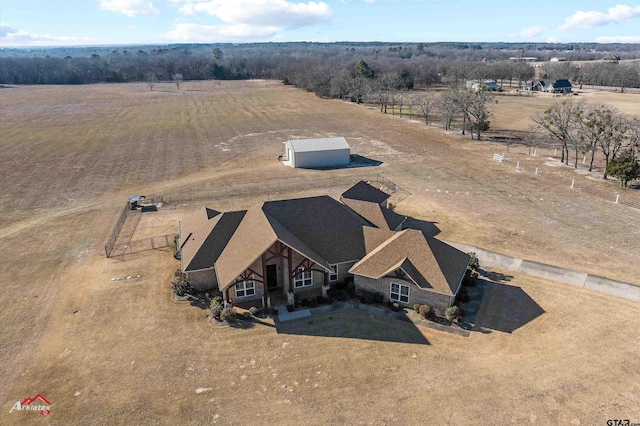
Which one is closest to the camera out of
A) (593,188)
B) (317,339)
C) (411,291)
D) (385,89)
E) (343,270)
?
(317,339)

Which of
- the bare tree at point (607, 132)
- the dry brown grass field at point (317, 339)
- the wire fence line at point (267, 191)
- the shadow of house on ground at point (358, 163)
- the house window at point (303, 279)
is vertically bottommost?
the dry brown grass field at point (317, 339)

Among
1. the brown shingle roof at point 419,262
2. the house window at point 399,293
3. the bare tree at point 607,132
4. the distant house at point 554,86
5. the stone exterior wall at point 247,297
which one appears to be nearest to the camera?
the brown shingle roof at point 419,262

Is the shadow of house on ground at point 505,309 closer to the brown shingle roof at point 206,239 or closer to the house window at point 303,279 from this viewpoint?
the house window at point 303,279

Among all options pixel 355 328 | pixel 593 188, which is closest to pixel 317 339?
pixel 355 328

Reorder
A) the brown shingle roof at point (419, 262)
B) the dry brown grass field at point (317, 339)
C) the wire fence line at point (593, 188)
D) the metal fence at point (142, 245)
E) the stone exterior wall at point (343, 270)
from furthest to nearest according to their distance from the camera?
the wire fence line at point (593, 188), the metal fence at point (142, 245), the stone exterior wall at point (343, 270), the brown shingle roof at point (419, 262), the dry brown grass field at point (317, 339)

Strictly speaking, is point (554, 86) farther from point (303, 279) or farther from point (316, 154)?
point (303, 279)

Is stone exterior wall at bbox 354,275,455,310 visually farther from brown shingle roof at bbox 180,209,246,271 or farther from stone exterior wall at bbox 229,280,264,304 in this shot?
brown shingle roof at bbox 180,209,246,271

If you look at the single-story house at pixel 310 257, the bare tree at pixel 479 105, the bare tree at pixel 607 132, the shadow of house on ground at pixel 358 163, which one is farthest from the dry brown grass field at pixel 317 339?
the bare tree at pixel 479 105

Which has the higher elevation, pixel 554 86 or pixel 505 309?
pixel 554 86
